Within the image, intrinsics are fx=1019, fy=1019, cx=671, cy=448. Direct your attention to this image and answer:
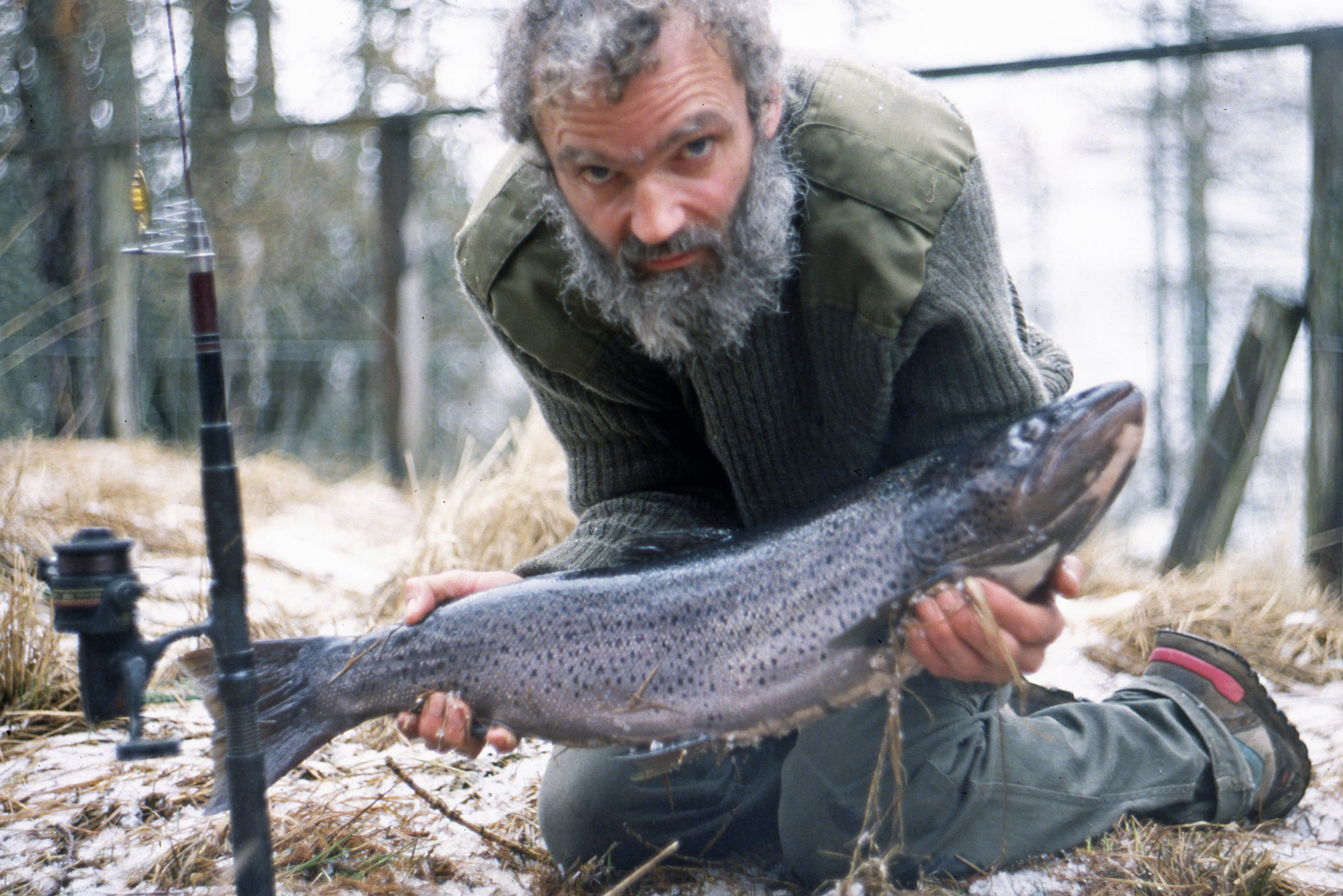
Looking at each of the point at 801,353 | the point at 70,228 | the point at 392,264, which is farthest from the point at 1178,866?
the point at 70,228

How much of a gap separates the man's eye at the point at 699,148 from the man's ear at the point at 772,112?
18cm

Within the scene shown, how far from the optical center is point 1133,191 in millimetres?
12992

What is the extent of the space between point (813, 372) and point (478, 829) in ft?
4.40

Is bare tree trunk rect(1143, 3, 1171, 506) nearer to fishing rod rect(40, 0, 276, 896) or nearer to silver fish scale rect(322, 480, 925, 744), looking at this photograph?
silver fish scale rect(322, 480, 925, 744)

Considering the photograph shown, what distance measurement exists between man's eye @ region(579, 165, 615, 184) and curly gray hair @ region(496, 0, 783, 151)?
157mm

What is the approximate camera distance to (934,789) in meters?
2.33

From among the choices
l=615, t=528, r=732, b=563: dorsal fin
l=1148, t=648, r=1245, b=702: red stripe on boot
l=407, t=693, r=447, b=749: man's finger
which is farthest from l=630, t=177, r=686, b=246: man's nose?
l=1148, t=648, r=1245, b=702: red stripe on boot

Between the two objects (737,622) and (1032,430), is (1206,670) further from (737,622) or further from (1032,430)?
(737,622)

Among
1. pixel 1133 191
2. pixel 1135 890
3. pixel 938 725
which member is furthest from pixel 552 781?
pixel 1133 191

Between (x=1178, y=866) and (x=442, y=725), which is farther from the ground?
(x=442, y=725)

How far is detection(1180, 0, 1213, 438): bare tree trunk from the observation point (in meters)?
8.48

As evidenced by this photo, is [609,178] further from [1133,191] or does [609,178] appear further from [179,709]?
[1133,191]

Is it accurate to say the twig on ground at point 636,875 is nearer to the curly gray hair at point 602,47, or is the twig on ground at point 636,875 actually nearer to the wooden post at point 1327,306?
the curly gray hair at point 602,47

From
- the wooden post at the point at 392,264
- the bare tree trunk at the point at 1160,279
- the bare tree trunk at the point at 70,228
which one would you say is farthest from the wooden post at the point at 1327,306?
the bare tree trunk at the point at 1160,279
